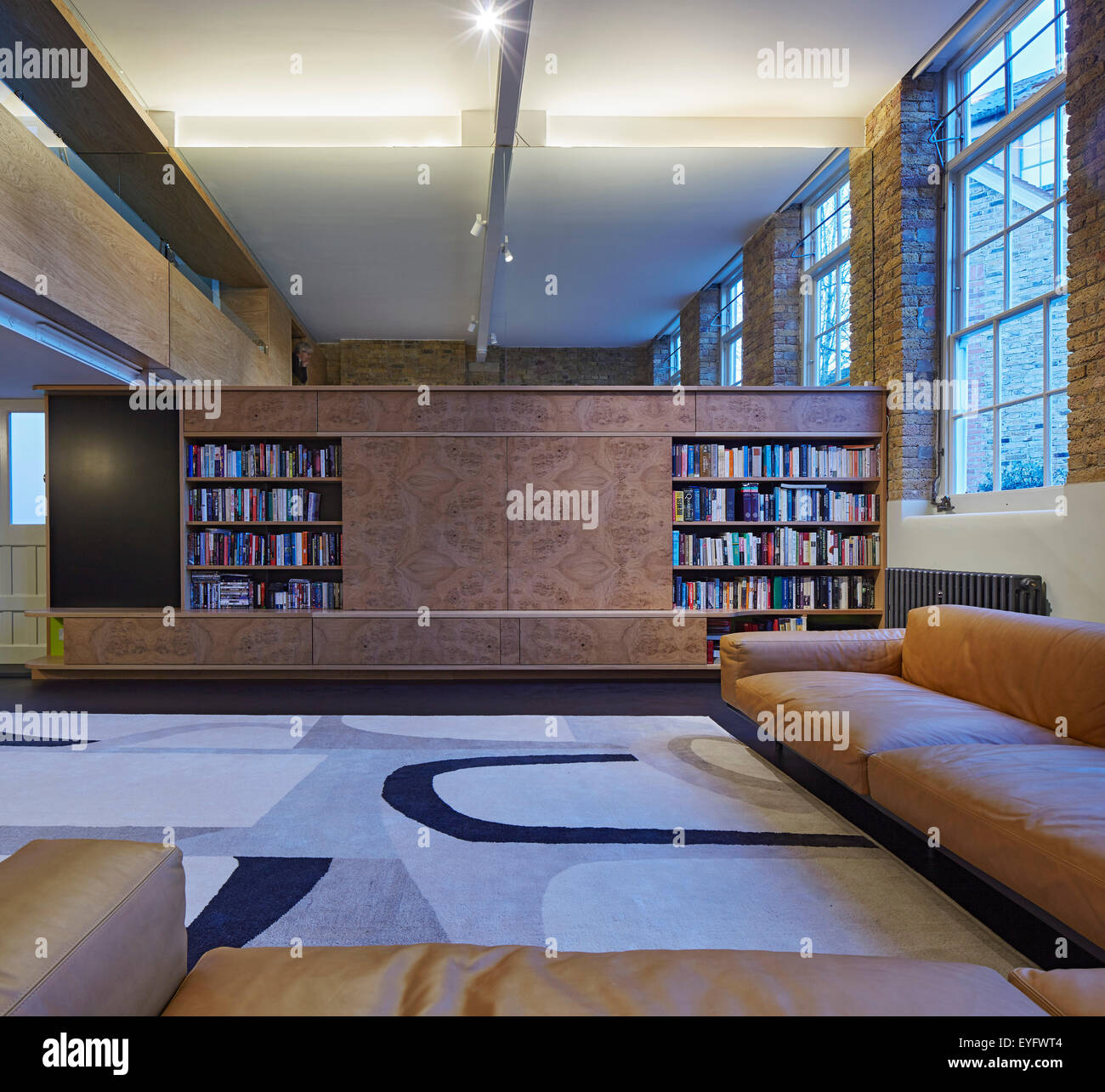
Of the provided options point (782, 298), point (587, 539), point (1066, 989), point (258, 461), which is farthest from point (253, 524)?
point (1066, 989)

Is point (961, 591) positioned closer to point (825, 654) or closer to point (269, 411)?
point (825, 654)

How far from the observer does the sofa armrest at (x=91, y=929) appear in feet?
2.45

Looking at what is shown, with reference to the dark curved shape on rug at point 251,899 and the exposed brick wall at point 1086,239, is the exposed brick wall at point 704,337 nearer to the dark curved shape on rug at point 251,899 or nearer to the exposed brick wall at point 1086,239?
the exposed brick wall at point 1086,239

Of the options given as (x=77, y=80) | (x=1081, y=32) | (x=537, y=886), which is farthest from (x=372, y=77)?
(x=537, y=886)

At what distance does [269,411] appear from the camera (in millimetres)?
5430

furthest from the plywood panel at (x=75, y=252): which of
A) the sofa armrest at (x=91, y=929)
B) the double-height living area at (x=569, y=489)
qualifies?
the sofa armrest at (x=91, y=929)

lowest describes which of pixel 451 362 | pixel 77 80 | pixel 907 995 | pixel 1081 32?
pixel 907 995

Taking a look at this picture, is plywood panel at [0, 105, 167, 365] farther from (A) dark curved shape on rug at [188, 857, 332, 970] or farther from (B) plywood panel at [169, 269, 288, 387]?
(A) dark curved shape on rug at [188, 857, 332, 970]

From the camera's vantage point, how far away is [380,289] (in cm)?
804

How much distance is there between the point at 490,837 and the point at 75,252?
3.75 metres

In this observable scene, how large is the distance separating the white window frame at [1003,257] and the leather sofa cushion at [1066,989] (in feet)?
12.0

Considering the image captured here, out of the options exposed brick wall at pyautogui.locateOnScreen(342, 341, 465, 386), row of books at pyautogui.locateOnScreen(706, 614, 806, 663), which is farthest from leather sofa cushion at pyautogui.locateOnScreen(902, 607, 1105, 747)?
exposed brick wall at pyautogui.locateOnScreen(342, 341, 465, 386)

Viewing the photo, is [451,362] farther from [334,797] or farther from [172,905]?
[172,905]
